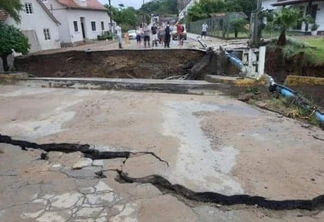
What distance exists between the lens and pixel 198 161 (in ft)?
10.7

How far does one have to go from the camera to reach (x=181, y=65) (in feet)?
41.8

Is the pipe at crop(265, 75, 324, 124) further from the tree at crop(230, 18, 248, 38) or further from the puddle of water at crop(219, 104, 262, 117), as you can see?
the tree at crop(230, 18, 248, 38)

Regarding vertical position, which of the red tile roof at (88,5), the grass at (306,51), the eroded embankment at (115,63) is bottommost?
the eroded embankment at (115,63)

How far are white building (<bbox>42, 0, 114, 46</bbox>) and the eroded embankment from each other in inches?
441

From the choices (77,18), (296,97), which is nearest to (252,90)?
(296,97)

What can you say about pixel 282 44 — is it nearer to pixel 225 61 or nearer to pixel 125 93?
pixel 225 61

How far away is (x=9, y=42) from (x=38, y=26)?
9541mm

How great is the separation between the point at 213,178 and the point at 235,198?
35cm

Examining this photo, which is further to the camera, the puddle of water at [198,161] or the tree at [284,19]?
the tree at [284,19]

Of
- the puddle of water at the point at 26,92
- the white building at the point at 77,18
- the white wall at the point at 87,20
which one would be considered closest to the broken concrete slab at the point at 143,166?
the puddle of water at the point at 26,92

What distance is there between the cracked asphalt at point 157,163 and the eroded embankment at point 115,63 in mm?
7430

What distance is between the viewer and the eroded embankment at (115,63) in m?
12.8

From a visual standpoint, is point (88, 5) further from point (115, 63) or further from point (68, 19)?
point (115, 63)

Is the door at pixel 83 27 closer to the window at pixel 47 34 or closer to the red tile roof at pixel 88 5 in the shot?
the red tile roof at pixel 88 5
